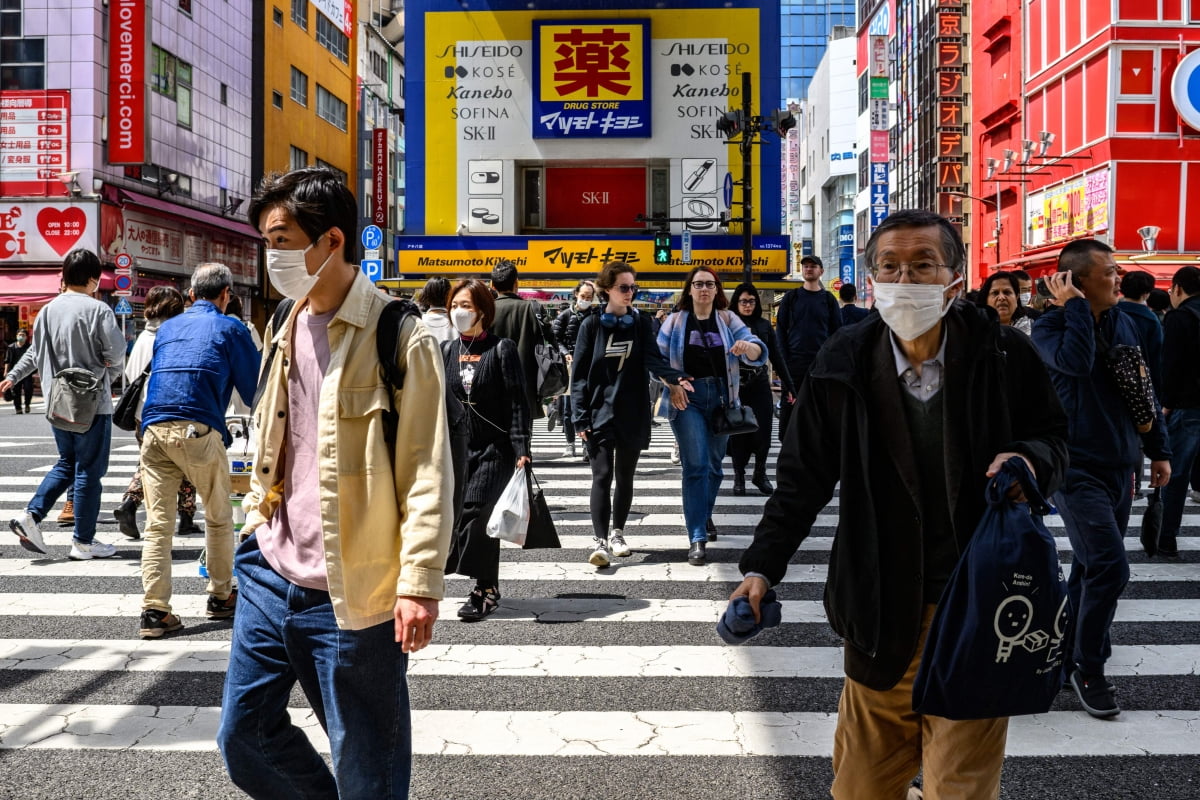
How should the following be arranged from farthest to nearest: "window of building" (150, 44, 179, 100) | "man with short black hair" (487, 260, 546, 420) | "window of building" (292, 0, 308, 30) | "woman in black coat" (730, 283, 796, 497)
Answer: "window of building" (292, 0, 308, 30) → "window of building" (150, 44, 179, 100) → "woman in black coat" (730, 283, 796, 497) → "man with short black hair" (487, 260, 546, 420)

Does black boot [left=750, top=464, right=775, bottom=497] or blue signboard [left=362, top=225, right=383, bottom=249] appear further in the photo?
blue signboard [left=362, top=225, right=383, bottom=249]

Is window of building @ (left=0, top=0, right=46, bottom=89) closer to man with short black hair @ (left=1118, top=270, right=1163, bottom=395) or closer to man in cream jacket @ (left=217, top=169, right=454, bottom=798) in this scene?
man with short black hair @ (left=1118, top=270, right=1163, bottom=395)

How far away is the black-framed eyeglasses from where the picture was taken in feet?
9.05

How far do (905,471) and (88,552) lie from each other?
22.7ft

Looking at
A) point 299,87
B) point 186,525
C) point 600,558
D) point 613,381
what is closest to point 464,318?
point 613,381

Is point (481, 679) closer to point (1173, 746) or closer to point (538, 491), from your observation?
point (538, 491)

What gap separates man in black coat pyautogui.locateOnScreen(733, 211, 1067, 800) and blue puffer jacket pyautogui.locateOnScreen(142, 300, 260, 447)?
13.0 feet

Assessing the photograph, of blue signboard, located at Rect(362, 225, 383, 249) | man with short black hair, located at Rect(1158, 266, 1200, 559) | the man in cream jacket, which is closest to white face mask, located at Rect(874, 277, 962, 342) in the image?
the man in cream jacket

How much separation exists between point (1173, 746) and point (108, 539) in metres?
7.51

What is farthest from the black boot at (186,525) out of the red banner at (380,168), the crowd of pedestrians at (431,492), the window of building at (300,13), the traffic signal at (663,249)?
the window of building at (300,13)

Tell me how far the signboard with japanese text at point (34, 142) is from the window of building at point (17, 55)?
39 cm

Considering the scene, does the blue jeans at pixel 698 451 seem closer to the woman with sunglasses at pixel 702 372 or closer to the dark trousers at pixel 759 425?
the woman with sunglasses at pixel 702 372

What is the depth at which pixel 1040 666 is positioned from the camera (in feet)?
8.13

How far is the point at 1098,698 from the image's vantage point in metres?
4.52
